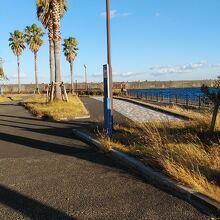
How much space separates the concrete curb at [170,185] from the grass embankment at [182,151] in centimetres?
15

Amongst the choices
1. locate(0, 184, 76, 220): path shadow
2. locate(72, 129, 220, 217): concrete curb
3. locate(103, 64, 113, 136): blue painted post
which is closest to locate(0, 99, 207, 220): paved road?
locate(0, 184, 76, 220): path shadow

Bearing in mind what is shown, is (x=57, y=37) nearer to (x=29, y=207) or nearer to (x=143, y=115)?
(x=143, y=115)

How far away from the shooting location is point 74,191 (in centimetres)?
751

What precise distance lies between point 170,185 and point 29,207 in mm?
2258

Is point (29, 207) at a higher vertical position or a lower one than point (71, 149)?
higher

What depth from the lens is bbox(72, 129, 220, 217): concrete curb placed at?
6133 millimetres

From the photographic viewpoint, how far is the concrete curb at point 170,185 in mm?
6133

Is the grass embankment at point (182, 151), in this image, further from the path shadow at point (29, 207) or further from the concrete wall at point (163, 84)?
the concrete wall at point (163, 84)

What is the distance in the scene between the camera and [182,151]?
30.2 ft

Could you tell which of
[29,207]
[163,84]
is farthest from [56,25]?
[163,84]

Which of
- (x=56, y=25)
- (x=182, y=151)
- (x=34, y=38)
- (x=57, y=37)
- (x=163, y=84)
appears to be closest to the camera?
(x=182, y=151)

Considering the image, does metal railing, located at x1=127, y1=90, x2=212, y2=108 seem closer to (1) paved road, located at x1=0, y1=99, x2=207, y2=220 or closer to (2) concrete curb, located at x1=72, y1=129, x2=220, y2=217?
(1) paved road, located at x1=0, y1=99, x2=207, y2=220

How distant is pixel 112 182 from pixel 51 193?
46.9 inches

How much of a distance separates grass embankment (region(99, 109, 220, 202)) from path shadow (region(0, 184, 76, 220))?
213cm
